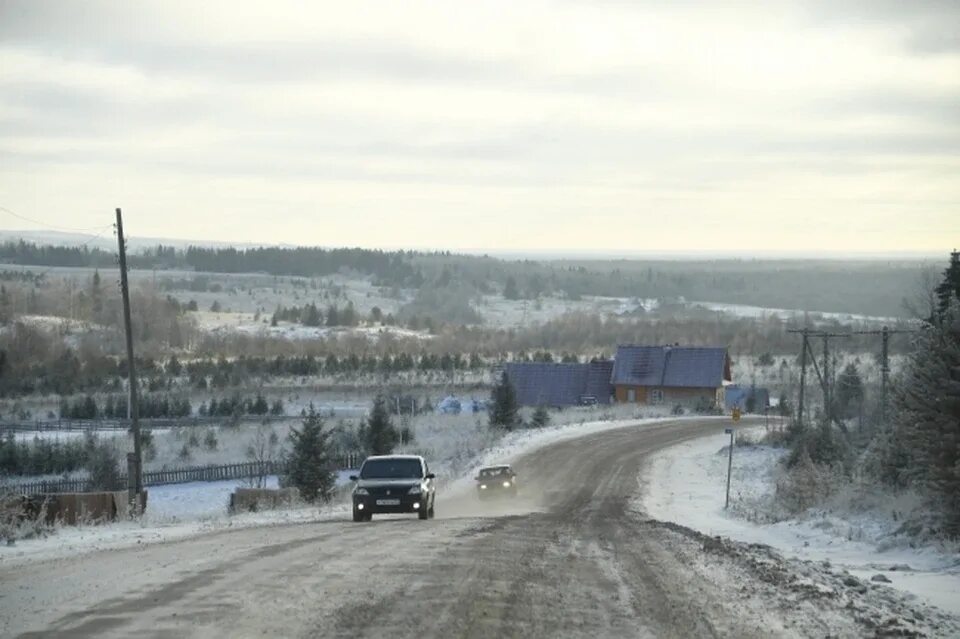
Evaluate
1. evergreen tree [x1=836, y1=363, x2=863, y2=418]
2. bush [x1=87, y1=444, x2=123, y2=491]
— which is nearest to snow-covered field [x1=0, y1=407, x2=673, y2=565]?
bush [x1=87, y1=444, x2=123, y2=491]

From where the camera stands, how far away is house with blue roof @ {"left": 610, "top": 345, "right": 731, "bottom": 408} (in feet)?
347

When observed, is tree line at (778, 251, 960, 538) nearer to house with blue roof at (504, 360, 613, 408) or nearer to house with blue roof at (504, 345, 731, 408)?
house with blue roof at (504, 345, 731, 408)

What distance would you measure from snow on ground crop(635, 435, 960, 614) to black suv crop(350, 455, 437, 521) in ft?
22.2

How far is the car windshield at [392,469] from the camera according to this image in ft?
92.9

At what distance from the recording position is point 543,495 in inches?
1713

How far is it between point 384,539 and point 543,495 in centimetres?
2480

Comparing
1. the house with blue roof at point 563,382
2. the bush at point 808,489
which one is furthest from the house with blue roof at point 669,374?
the bush at point 808,489

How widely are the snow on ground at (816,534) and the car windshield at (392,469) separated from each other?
7071 mm

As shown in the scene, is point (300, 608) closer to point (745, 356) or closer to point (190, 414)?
point (190, 414)

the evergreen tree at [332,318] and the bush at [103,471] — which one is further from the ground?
the evergreen tree at [332,318]

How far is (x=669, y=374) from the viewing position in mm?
107938

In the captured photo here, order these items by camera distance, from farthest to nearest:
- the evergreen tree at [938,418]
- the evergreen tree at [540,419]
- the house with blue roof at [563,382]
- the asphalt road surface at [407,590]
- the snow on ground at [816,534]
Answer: the house with blue roof at [563,382]
the evergreen tree at [540,419]
the evergreen tree at [938,418]
the snow on ground at [816,534]
the asphalt road surface at [407,590]

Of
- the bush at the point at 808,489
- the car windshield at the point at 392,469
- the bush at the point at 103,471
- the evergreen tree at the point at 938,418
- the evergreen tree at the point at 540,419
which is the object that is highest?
the evergreen tree at the point at 938,418

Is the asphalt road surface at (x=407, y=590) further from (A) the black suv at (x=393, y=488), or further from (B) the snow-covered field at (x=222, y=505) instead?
(A) the black suv at (x=393, y=488)
